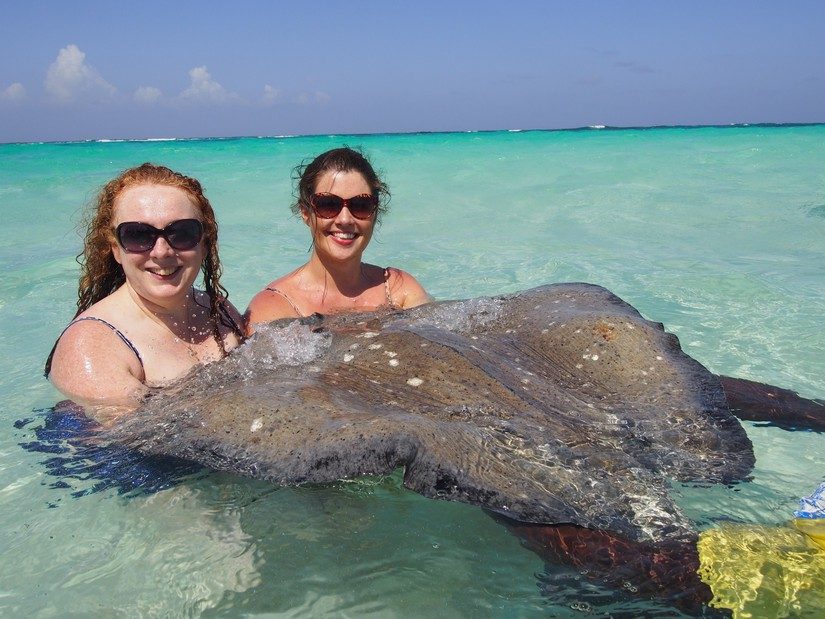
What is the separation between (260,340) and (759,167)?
64.6 ft

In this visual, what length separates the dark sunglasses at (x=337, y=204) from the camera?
4.32 meters

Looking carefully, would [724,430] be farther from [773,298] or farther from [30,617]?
[773,298]

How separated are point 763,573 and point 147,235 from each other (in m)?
2.82

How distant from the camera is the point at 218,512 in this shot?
280 cm

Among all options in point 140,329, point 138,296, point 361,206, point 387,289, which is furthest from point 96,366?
point 387,289

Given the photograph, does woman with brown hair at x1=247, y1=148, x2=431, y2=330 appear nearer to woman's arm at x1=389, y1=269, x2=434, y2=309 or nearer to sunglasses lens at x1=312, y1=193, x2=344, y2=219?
sunglasses lens at x1=312, y1=193, x2=344, y2=219

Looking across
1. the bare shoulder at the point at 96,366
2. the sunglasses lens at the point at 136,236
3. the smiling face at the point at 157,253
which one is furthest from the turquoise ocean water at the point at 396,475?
the sunglasses lens at the point at 136,236

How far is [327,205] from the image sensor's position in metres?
4.32

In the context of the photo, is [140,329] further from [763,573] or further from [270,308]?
[763,573]

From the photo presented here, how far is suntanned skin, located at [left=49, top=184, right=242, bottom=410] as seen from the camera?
10.1ft

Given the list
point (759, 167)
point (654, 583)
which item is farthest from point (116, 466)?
point (759, 167)

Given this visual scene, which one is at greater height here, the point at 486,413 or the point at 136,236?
the point at 136,236

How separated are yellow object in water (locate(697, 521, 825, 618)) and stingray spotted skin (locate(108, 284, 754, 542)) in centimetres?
13

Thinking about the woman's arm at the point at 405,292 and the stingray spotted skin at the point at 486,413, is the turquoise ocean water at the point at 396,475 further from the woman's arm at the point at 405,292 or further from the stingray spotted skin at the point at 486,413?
the woman's arm at the point at 405,292
